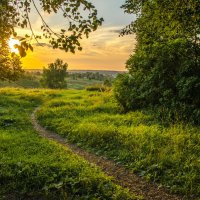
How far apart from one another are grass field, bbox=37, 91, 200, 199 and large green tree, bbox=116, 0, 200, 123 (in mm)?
1439

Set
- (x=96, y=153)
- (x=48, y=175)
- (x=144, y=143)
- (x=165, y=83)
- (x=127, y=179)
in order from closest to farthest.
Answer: (x=48, y=175), (x=127, y=179), (x=144, y=143), (x=96, y=153), (x=165, y=83)

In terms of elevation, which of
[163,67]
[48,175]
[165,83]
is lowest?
[48,175]

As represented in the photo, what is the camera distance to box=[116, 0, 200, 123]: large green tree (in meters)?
14.4

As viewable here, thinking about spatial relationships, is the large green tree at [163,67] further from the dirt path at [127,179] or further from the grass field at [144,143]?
the dirt path at [127,179]

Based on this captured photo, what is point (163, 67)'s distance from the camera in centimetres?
2011

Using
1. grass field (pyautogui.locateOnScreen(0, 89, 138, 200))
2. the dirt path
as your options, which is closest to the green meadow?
grass field (pyautogui.locateOnScreen(0, 89, 138, 200))

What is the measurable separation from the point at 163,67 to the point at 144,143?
24.9ft

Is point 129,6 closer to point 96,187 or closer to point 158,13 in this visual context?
point 158,13

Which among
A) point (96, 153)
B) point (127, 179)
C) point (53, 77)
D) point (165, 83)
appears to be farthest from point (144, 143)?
point (53, 77)

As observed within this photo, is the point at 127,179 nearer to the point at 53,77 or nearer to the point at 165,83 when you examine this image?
the point at 165,83

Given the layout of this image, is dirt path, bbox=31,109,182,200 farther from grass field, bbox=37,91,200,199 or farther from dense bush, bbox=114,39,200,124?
dense bush, bbox=114,39,200,124

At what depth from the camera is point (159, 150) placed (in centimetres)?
1270

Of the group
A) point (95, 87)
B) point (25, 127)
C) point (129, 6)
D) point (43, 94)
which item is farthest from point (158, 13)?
point (95, 87)

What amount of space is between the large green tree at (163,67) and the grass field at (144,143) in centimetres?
144
